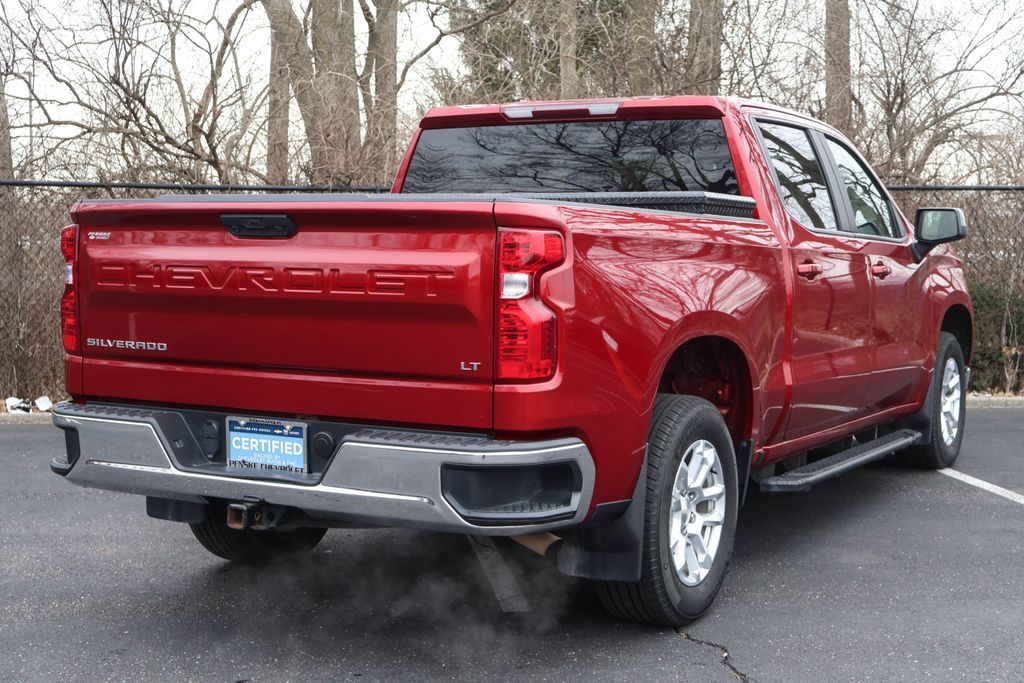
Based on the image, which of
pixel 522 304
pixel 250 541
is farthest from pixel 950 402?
pixel 522 304

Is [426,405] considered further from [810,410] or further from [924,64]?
[924,64]

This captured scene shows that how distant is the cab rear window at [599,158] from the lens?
16.7 feet

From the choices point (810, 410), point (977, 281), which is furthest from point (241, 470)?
point (977, 281)

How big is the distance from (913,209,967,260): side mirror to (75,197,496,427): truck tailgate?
12.3 ft

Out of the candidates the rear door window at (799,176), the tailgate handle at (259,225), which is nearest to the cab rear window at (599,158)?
the rear door window at (799,176)

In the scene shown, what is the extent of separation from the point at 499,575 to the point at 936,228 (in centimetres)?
319

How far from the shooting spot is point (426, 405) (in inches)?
142

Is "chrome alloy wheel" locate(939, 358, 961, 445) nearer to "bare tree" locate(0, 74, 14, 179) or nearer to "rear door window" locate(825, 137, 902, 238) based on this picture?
"rear door window" locate(825, 137, 902, 238)

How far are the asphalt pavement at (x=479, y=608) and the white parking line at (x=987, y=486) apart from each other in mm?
280

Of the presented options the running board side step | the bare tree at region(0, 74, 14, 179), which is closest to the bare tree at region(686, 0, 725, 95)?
the running board side step

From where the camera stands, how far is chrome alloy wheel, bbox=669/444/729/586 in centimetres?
430

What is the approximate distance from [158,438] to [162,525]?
2.18 meters

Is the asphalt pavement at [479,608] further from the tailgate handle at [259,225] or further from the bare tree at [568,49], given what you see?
the bare tree at [568,49]

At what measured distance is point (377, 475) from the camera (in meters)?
3.57
